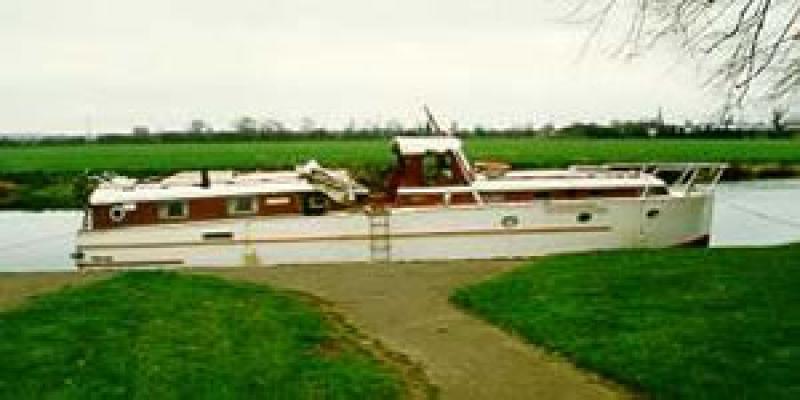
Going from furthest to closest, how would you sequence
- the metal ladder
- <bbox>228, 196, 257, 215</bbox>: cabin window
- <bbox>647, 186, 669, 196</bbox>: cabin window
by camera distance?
<bbox>647, 186, 669, 196</bbox>: cabin window, <bbox>228, 196, 257, 215</bbox>: cabin window, the metal ladder

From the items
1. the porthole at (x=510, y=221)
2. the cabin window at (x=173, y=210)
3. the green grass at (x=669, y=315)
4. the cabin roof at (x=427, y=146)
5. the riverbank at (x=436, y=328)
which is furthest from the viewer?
the cabin roof at (x=427, y=146)

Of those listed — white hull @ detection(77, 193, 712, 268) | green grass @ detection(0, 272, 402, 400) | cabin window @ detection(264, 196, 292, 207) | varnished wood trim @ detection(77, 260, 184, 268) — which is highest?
cabin window @ detection(264, 196, 292, 207)

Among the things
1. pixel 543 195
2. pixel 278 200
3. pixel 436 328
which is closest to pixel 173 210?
pixel 278 200

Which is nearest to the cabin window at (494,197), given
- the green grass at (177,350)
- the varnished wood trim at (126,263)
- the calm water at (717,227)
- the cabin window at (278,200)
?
the cabin window at (278,200)

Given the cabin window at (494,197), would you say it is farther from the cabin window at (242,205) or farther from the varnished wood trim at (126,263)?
the varnished wood trim at (126,263)

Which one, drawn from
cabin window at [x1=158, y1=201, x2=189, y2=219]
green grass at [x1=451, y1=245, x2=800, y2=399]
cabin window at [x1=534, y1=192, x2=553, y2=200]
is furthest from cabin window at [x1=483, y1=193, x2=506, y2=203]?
green grass at [x1=451, y1=245, x2=800, y2=399]

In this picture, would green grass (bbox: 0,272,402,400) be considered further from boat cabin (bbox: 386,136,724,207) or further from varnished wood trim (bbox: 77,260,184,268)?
boat cabin (bbox: 386,136,724,207)

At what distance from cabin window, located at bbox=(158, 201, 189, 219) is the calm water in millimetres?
5559

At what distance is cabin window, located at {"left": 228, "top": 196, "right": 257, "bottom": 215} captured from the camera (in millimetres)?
26578

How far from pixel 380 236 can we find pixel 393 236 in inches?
10.9

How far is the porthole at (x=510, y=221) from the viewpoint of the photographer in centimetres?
2612

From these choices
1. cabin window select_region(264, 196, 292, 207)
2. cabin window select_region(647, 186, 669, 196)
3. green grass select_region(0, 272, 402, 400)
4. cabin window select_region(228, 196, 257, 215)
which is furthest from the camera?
cabin window select_region(647, 186, 669, 196)

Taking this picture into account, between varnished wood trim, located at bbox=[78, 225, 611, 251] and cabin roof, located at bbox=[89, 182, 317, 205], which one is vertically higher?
cabin roof, located at bbox=[89, 182, 317, 205]

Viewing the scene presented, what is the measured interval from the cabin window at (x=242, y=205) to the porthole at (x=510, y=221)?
5.29 metres
